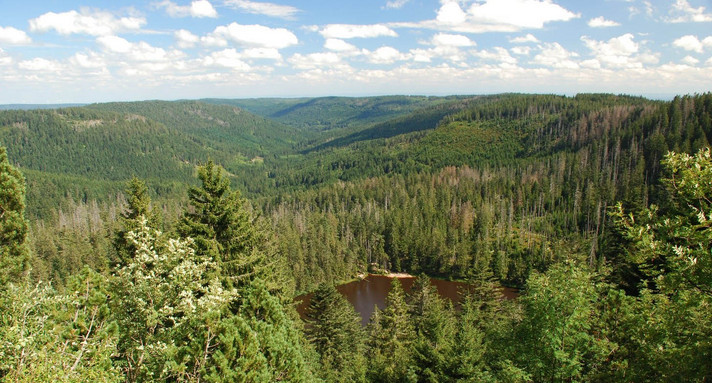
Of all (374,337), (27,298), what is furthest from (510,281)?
(27,298)

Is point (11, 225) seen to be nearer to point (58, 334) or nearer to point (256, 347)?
point (58, 334)

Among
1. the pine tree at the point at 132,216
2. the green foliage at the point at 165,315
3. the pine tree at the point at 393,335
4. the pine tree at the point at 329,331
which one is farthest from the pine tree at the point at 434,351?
the pine tree at the point at 132,216

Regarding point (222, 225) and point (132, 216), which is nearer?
point (222, 225)

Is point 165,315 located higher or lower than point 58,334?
lower

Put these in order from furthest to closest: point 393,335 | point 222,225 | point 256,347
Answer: point 393,335
point 222,225
point 256,347

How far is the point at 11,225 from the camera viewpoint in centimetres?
1744

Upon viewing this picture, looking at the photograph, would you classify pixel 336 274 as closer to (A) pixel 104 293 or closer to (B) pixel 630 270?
(B) pixel 630 270

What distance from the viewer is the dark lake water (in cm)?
7598

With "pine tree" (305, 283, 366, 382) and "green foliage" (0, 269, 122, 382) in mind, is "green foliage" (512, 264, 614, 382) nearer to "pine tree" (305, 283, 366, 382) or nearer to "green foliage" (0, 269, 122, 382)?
"green foliage" (0, 269, 122, 382)

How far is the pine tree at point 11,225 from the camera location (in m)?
17.1

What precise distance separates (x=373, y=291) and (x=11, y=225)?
7478 cm

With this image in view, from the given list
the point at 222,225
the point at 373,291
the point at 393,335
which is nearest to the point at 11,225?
the point at 222,225

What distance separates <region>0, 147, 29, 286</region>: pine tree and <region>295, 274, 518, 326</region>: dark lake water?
5727 cm

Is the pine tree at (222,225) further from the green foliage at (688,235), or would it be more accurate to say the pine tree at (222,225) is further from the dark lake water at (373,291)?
the dark lake water at (373,291)
